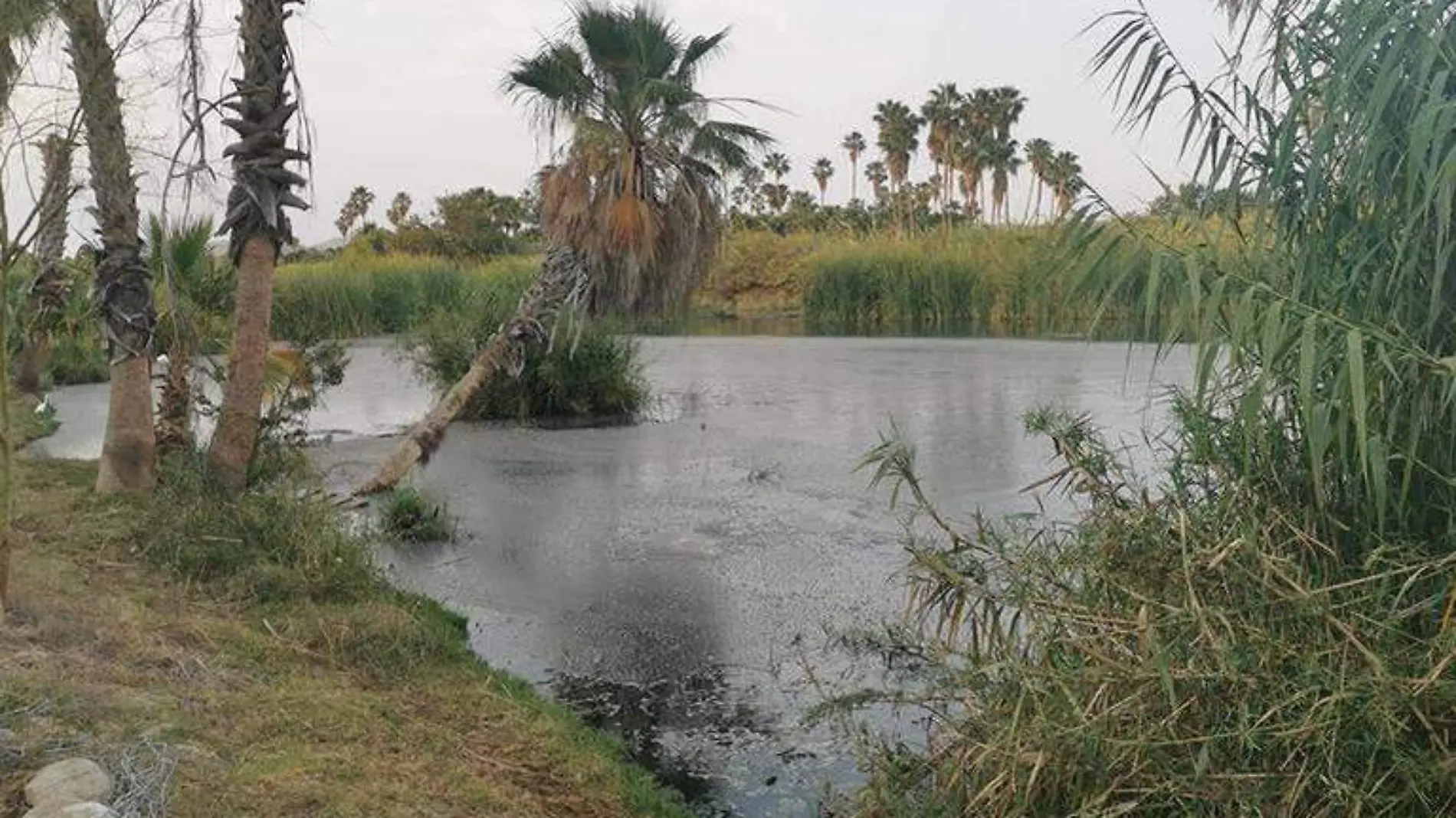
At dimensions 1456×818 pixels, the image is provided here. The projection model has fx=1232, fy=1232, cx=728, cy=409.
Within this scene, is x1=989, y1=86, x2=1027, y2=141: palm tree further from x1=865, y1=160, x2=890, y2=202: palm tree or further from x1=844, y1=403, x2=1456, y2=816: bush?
x1=844, y1=403, x2=1456, y2=816: bush

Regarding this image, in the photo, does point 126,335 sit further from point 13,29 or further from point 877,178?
point 877,178

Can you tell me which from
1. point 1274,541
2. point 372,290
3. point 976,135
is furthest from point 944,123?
point 1274,541

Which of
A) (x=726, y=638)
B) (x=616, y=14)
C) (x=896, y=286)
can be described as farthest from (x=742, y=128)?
(x=896, y=286)

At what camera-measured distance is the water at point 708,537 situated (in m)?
6.10

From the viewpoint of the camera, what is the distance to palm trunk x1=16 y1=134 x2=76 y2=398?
19.4ft

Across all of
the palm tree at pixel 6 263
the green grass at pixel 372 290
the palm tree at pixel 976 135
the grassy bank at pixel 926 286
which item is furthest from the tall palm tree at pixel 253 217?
the palm tree at pixel 976 135

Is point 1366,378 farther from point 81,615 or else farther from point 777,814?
point 81,615

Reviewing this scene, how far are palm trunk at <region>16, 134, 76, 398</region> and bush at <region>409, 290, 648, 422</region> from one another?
497 cm

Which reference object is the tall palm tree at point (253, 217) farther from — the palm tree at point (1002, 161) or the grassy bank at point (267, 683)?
the palm tree at point (1002, 161)

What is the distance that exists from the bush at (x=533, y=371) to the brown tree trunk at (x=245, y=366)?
8606 mm

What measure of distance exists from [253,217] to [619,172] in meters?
5.34

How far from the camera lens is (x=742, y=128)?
13930 millimetres

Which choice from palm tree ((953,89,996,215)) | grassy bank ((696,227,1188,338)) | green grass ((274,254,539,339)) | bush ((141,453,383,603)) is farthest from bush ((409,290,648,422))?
palm tree ((953,89,996,215))

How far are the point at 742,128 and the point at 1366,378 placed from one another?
10.9 metres
